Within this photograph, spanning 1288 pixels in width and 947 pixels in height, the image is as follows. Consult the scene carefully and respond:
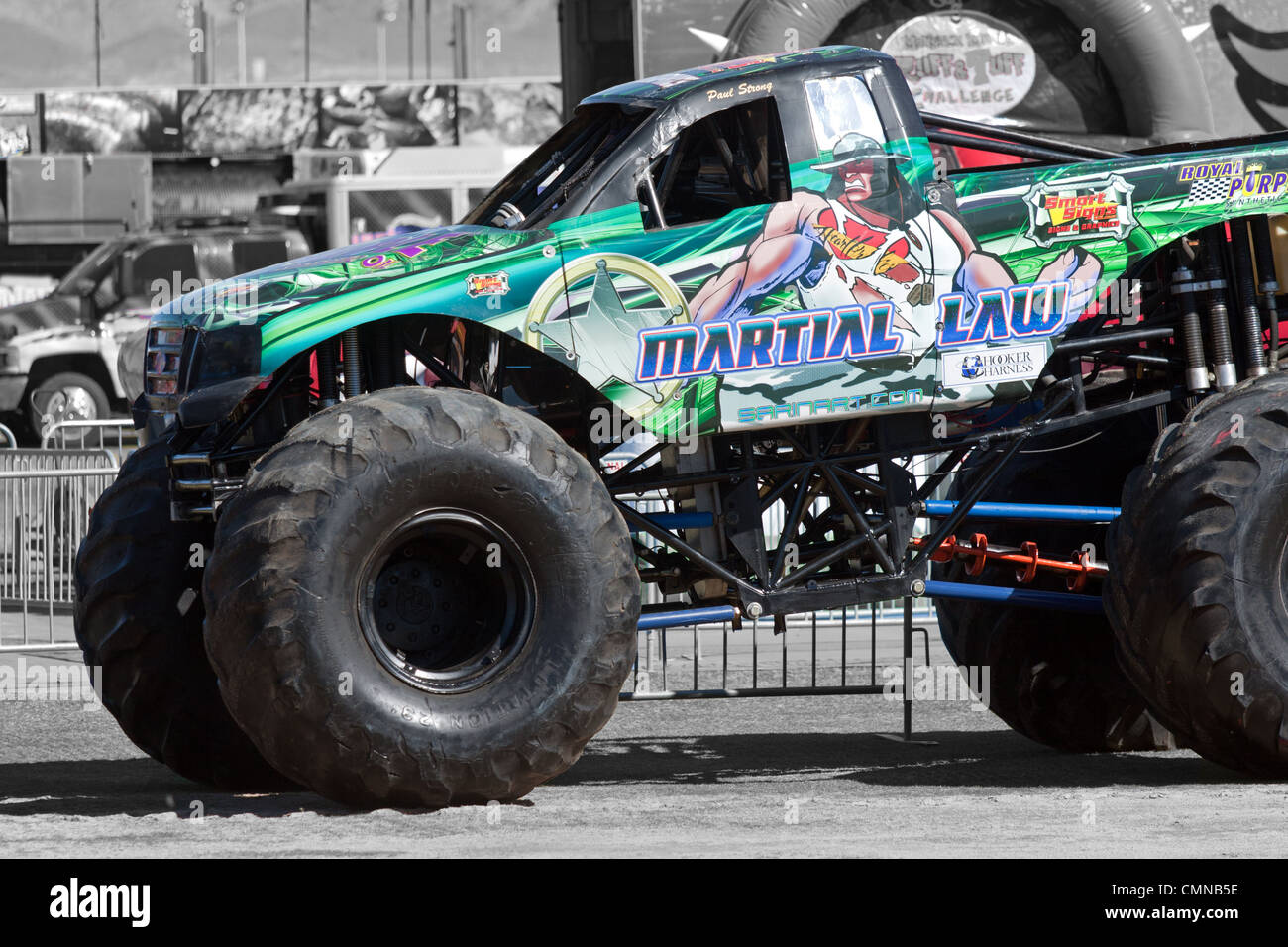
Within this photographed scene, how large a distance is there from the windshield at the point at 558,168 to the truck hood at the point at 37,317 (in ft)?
59.5

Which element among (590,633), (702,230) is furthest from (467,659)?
(702,230)

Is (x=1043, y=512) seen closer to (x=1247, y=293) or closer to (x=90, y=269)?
(x=1247, y=293)

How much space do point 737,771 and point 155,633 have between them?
2.67 m

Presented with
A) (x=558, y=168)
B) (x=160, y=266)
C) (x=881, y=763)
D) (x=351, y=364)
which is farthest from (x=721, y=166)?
(x=160, y=266)

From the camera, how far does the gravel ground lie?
652cm

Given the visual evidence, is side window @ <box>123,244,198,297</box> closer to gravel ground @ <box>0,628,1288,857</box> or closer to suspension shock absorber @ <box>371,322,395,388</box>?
gravel ground @ <box>0,628,1288,857</box>

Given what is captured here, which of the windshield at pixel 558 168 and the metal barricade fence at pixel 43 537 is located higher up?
the windshield at pixel 558 168

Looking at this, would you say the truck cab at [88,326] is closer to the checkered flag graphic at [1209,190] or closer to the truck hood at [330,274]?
the truck hood at [330,274]

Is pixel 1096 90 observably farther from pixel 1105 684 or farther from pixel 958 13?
pixel 1105 684

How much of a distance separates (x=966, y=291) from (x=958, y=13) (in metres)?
10.0

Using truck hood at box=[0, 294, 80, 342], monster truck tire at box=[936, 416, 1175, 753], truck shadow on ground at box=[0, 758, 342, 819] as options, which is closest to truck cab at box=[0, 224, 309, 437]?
truck hood at box=[0, 294, 80, 342]

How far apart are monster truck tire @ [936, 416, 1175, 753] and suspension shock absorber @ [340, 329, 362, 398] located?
10.0ft

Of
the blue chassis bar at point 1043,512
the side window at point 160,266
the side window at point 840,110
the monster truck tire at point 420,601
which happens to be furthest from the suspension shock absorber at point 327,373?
the side window at point 160,266

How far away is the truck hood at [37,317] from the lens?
2491 centimetres
